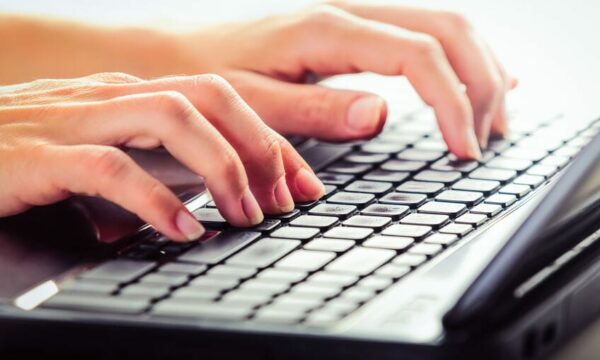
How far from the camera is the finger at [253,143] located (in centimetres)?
72

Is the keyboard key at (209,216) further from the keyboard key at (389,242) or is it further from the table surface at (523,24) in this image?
the table surface at (523,24)

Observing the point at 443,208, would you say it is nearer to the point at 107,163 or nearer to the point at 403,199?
the point at 403,199

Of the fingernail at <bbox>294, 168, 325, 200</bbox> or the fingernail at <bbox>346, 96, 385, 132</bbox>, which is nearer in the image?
the fingernail at <bbox>294, 168, 325, 200</bbox>

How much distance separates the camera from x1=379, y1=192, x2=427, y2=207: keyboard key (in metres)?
0.72

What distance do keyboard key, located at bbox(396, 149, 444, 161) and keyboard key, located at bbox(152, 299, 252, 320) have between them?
359mm

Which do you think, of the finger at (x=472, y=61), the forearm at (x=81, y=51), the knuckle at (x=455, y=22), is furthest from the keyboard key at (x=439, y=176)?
the forearm at (x=81, y=51)

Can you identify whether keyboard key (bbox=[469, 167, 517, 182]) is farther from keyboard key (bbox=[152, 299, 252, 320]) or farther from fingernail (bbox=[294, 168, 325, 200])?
keyboard key (bbox=[152, 299, 252, 320])

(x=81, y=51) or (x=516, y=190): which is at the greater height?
(x=81, y=51)

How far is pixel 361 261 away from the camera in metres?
0.59

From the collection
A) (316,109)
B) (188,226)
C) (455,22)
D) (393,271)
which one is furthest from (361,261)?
(455,22)

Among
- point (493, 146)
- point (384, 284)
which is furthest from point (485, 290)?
point (493, 146)

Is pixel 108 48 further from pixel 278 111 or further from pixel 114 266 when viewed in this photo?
pixel 114 266

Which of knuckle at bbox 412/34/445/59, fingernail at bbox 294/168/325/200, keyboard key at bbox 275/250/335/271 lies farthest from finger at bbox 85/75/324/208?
knuckle at bbox 412/34/445/59

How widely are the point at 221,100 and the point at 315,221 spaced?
0.39ft
